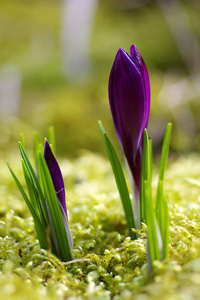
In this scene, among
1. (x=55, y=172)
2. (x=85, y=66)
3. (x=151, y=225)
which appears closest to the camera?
(x=151, y=225)

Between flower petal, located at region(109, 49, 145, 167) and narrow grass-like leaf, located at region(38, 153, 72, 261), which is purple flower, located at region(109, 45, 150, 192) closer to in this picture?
flower petal, located at region(109, 49, 145, 167)

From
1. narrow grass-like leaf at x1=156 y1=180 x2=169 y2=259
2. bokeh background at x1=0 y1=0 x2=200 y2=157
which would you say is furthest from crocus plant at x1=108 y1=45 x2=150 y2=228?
bokeh background at x1=0 y1=0 x2=200 y2=157

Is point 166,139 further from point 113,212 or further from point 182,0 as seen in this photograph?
point 182,0

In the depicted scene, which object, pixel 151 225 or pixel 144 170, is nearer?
pixel 151 225

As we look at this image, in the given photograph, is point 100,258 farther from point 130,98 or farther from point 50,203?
point 130,98

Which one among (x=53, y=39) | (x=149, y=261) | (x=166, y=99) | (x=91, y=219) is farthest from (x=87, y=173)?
(x=53, y=39)

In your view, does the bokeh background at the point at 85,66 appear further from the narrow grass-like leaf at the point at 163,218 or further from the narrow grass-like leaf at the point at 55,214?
the narrow grass-like leaf at the point at 163,218

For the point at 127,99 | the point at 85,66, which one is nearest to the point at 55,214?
the point at 127,99
